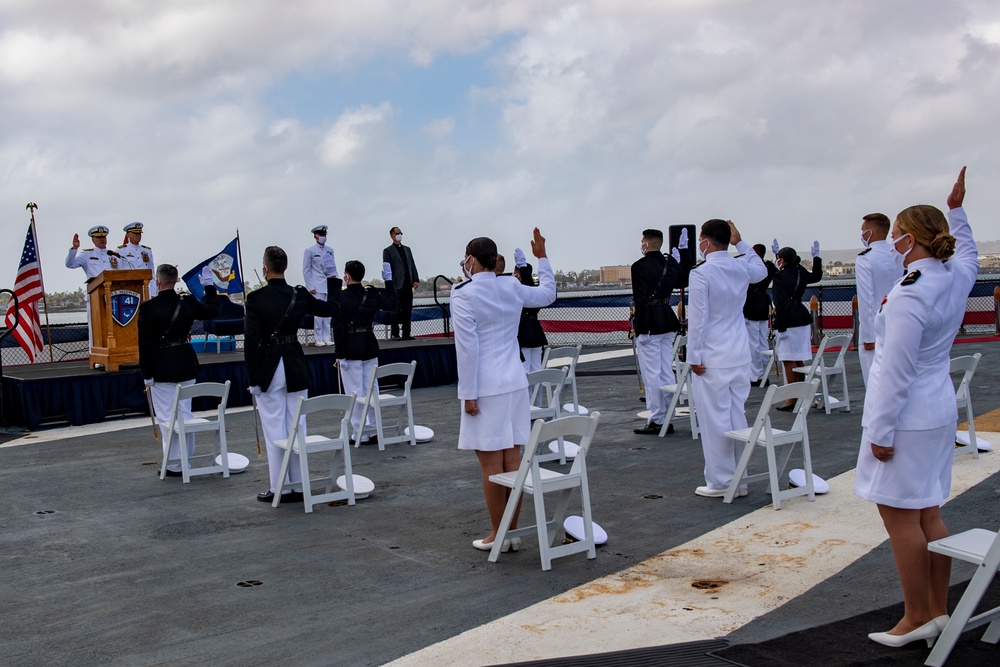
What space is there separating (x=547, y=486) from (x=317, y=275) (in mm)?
12555

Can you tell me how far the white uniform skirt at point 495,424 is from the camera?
5.84 metres

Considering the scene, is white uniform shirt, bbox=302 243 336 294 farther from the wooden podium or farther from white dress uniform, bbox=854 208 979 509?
white dress uniform, bbox=854 208 979 509

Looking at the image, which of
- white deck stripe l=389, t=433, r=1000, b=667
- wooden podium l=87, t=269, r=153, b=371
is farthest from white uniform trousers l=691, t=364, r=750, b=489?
wooden podium l=87, t=269, r=153, b=371

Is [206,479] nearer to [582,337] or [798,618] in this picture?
[798,618]

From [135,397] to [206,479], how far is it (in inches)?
191

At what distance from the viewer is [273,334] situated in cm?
758

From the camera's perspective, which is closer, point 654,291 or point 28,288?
point 654,291

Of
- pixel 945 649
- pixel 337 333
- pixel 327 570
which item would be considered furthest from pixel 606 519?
pixel 337 333

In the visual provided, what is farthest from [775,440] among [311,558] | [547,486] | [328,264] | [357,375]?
[328,264]

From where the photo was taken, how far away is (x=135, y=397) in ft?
42.6

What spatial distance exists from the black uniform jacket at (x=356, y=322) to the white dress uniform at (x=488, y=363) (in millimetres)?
4567

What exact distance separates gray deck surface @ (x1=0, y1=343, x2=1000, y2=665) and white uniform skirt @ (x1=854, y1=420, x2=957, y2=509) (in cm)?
81

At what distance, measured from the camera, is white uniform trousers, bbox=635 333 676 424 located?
10.3 m

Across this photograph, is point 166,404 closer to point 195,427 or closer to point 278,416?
point 195,427
